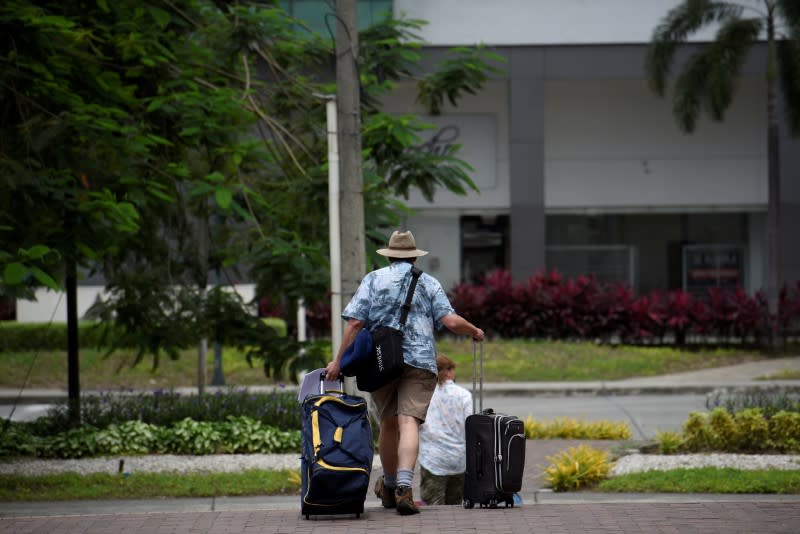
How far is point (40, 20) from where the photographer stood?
10.5 m

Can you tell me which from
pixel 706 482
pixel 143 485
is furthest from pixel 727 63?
pixel 143 485

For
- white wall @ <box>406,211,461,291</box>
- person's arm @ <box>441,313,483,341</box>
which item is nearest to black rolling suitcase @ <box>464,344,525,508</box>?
person's arm @ <box>441,313,483,341</box>

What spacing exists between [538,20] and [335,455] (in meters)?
24.4

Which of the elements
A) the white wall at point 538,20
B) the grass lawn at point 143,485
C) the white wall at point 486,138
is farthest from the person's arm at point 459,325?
the white wall at point 486,138

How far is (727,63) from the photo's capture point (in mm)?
25344

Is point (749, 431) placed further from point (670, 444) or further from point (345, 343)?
point (345, 343)

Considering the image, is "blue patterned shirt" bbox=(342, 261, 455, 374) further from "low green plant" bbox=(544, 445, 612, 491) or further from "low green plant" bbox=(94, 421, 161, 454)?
"low green plant" bbox=(94, 421, 161, 454)

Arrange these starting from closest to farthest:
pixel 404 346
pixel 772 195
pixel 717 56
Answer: pixel 404 346
pixel 717 56
pixel 772 195

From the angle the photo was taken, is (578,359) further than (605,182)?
No

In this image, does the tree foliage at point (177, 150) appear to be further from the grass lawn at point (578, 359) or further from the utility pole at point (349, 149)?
the grass lawn at point (578, 359)

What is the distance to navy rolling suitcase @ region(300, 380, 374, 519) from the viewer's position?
23.4 ft

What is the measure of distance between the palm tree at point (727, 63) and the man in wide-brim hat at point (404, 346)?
A: 1884 cm

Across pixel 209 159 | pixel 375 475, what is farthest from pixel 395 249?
pixel 209 159

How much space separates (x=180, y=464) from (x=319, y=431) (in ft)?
15.1
